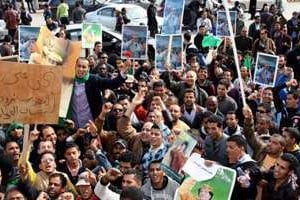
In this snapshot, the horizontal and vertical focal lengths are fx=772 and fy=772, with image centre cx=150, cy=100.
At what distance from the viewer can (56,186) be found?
6.20 metres

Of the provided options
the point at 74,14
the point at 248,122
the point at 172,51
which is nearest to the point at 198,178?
the point at 248,122

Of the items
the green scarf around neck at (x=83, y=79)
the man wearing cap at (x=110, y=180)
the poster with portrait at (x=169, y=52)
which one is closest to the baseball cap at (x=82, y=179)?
the man wearing cap at (x=110, y=180)

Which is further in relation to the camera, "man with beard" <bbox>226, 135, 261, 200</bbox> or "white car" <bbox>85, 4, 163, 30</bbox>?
"white car" <bbox>85, 4, 163, 30</bbox>

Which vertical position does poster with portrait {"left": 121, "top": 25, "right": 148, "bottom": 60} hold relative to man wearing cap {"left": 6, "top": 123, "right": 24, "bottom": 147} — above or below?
above

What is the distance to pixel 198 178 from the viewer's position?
17.7ft

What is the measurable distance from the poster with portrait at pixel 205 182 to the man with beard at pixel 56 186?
1.13m

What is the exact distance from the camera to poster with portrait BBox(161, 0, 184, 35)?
1075 centimetres

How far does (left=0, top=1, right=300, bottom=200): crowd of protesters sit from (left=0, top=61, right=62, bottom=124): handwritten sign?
20cm

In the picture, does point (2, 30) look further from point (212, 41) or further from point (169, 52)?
point (169, 52)

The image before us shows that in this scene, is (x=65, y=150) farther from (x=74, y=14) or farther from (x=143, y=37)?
(x=74, y=14)

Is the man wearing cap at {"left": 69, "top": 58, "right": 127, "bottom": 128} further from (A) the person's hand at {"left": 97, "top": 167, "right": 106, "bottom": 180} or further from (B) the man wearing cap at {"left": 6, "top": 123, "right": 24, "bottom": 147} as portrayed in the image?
(A) the person's hand at {"left": 97, "top": 167, "right": 106, "bottom": 180}

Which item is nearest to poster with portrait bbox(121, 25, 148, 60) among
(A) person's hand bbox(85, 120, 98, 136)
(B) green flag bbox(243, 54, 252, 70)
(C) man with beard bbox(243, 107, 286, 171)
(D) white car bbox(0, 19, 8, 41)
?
(B) green flag bbox(243, 54, 252, 70)

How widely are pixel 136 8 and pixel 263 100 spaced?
1331 cm

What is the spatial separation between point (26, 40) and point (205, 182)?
225 inches
